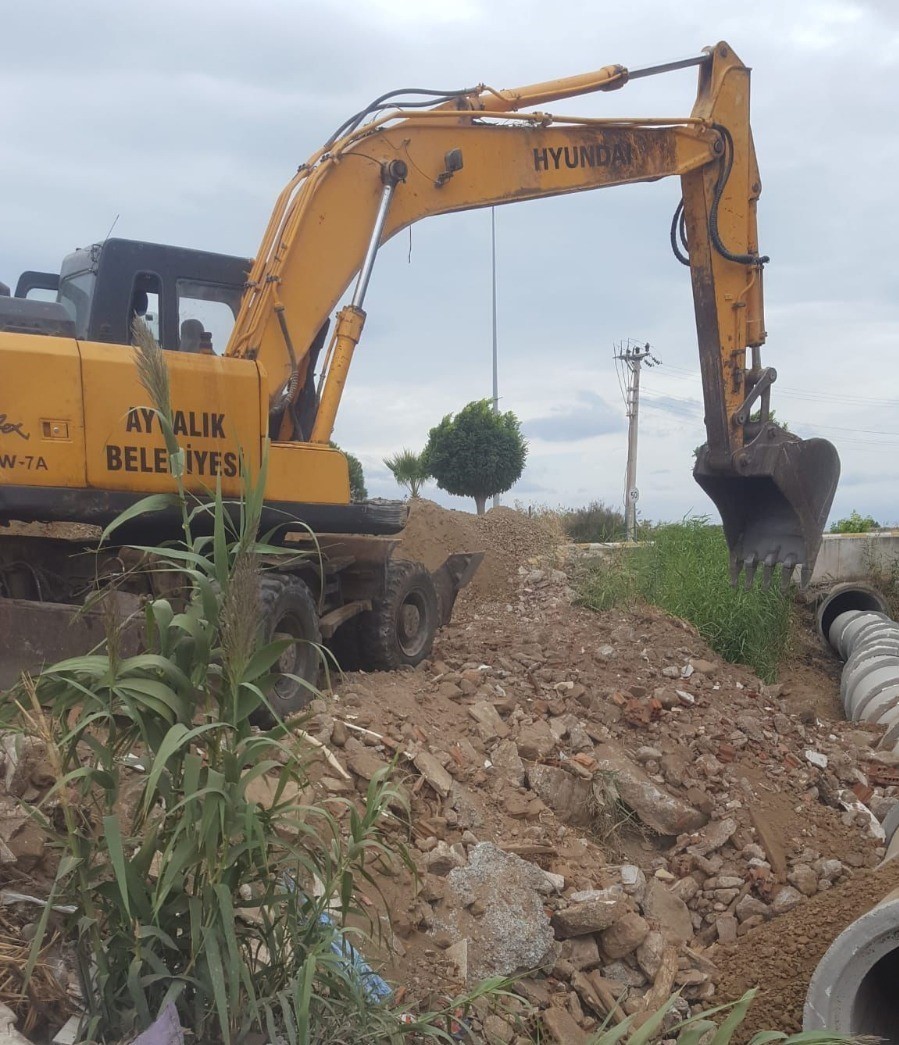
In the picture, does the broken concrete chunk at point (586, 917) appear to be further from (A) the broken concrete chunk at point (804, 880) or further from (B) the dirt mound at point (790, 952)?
(A) the broken concrete chunk at point (804, 880)

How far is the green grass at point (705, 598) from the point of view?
11.3 meters

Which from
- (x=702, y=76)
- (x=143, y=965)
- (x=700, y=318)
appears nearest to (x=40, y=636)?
(x=143, y=965)

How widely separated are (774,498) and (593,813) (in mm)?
2941

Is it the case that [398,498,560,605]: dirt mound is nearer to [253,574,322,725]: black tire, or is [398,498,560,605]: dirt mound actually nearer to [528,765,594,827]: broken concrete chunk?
[253,574,322,725]: black tire

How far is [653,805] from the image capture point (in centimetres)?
631

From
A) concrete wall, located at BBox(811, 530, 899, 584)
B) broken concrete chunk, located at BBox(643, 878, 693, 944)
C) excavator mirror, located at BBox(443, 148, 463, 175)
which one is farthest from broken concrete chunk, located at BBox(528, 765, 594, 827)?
concrete wall, located at BBox(811, 530, 899, 584)

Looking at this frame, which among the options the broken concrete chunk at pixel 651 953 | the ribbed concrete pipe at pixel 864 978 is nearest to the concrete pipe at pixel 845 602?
the ribbed concrete pipe at pixel 864 978

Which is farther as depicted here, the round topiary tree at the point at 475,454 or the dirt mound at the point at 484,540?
the round topiary tree at the point at 475,454

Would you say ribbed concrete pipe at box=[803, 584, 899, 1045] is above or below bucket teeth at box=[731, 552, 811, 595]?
below

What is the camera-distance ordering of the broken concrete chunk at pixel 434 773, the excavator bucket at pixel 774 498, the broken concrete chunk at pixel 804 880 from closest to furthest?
the broken concrete chunk at pixel 434 773
the broken concrete chunk at pixel 804 880
the excavator bucket at pixel 774 498

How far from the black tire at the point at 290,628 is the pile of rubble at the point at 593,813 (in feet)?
0.94

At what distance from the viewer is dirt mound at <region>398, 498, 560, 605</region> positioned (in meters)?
13.8

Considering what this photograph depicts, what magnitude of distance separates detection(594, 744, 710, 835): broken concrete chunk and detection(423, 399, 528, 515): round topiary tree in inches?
873

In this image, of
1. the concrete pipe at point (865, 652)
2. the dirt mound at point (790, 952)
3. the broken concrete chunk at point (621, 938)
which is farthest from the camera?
the concrete pipe at point (865, 652)
